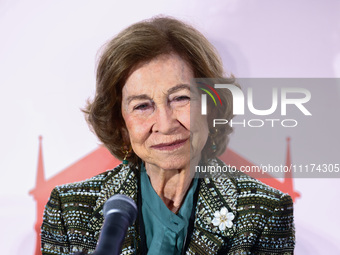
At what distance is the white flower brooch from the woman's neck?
0.17m

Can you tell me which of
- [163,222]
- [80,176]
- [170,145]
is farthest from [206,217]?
[80,176]

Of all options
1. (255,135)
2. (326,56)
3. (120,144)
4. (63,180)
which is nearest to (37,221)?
(63,180)

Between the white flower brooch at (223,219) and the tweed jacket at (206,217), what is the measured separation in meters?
0.01

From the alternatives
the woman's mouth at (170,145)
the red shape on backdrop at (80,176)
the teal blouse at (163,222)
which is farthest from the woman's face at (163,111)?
the red shape on backdrop at (80,176)

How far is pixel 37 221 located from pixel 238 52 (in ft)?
4.25

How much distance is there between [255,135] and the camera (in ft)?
7.21

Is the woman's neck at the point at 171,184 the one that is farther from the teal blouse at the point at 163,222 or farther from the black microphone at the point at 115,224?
the black microphone at the point at 115,224

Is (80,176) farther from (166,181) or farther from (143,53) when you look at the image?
(143,53)

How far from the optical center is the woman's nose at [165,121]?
5.31 ft

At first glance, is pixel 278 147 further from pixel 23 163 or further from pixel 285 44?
pixel 23 163

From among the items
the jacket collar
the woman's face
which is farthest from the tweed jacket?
the woman's face

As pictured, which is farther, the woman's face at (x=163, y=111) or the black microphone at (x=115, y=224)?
the woman's face at (x=163, y=111)

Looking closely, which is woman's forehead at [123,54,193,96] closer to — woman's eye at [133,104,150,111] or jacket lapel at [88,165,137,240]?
woman's eye at [133,104,150,111]

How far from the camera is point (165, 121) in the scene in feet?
5.32
